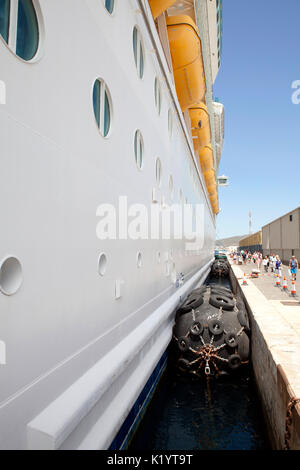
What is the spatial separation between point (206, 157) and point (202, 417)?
46.1 ft

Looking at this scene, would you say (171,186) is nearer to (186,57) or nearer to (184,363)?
(186,57)

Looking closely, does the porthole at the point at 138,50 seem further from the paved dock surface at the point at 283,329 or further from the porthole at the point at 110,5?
the paved dock surface at the point at 283,329

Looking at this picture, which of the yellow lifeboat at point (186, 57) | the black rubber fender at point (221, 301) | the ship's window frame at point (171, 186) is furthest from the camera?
the yellow lifeboat at point (186, 57)

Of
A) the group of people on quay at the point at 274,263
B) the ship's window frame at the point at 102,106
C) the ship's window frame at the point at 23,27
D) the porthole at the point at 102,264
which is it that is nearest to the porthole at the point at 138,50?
the ship's window frame at the point at 102,106

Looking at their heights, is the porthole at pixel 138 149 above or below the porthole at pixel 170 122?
below

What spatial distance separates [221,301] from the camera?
22.6 ft

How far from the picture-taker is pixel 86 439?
2.70 metres

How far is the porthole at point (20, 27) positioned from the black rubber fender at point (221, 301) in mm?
5644

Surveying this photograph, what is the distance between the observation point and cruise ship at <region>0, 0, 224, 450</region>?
2.08 meters

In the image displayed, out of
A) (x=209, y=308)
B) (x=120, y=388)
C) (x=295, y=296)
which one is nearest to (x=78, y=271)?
(x=120, y=388)

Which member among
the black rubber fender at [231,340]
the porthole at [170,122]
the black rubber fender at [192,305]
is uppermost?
the porthole at [170,122]

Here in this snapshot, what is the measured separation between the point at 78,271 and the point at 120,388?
164 centimetres

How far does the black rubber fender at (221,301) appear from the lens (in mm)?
6641
